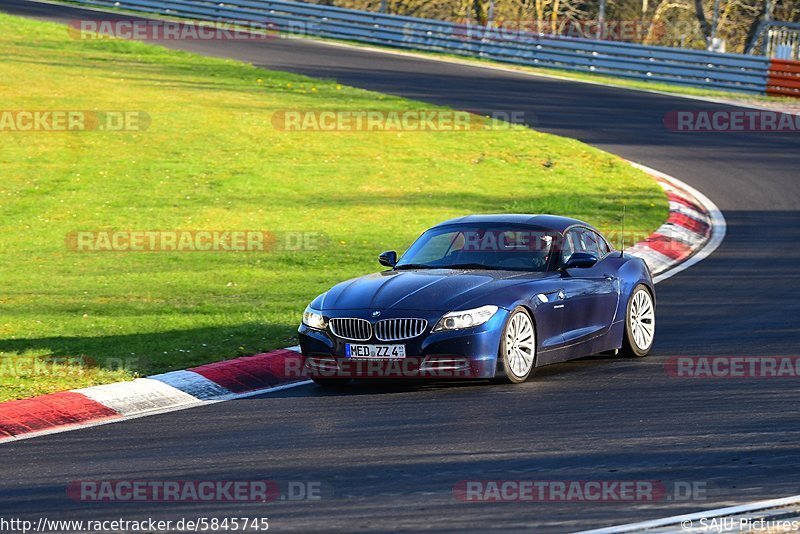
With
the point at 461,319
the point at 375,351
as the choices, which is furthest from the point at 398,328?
the point at 461,319

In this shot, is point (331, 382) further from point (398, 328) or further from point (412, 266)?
point (412, 266)

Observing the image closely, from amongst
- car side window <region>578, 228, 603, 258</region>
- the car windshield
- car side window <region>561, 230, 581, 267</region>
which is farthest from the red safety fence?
the car windshield

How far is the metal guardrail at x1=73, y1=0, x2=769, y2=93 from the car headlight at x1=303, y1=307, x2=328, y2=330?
25.3 metres

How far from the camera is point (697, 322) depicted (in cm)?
1356

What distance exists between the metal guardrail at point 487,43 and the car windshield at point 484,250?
77.6 feet

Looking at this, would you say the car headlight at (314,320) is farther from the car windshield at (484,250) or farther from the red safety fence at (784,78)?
the red safety fence at (784,78)

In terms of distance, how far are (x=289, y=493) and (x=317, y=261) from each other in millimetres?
9814

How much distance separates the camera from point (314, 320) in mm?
10938

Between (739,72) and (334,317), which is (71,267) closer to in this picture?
(334,317)

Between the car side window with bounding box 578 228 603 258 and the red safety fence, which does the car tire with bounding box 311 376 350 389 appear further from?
the red safety fence

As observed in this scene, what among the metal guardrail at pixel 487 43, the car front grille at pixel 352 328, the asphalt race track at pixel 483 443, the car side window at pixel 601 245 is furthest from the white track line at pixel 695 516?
the metal guardrail at pixel 487 43

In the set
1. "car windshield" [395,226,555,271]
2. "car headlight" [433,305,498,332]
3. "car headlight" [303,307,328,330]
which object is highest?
"car windshield" [395,226,555,271]

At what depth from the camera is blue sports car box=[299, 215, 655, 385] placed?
10.5 metres

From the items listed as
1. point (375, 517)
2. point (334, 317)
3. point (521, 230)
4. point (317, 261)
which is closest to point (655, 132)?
point (317, 261)
